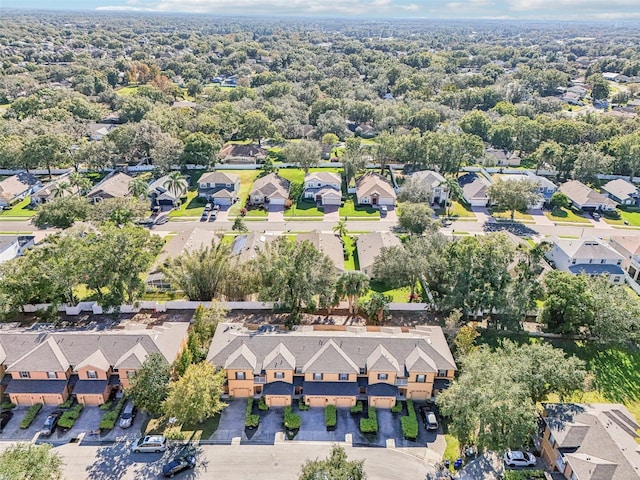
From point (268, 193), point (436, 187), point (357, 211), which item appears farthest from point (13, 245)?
point (436, 187)

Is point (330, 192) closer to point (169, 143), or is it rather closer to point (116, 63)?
point (169, 143)

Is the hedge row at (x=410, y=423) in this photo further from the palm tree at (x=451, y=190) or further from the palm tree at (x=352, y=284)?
the palm tree at (x=451, y=190)

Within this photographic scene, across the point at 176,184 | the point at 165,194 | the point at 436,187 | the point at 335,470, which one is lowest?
the point at 436,187

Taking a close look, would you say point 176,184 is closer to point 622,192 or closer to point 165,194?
point 165,194

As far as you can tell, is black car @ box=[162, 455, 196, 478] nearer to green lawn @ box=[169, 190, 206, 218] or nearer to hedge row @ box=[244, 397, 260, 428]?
hedge row @ box=[244, 397, 260, 428]

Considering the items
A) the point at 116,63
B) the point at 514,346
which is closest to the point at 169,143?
the point at 514,346

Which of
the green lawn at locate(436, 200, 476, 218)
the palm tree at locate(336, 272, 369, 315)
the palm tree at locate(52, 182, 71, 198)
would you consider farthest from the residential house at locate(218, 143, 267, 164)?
the palm tree at locate(336, 272, 369, 315)
